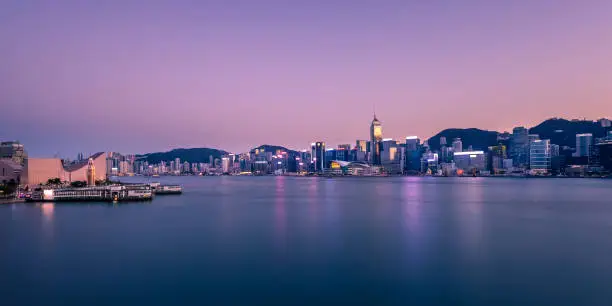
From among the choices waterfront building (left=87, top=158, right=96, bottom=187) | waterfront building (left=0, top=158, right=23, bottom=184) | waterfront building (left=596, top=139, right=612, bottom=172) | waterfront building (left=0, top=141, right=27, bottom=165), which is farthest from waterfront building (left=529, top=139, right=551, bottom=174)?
waterfront building (left=0, top=141, right=27, bottom=165)

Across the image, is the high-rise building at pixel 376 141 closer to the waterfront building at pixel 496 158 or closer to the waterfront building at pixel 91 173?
the waterfront building at pixel 496 158

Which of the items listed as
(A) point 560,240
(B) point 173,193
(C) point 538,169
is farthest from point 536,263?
(C) point 538,169

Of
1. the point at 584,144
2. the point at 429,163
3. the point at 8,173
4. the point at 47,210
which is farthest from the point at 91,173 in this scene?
the point at 584,144

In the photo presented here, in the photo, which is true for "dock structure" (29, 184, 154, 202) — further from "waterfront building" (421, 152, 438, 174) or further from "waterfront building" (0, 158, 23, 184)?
"waterfront building" (421, 152, 438, 174)

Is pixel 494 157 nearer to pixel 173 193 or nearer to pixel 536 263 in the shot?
pixel 173 193

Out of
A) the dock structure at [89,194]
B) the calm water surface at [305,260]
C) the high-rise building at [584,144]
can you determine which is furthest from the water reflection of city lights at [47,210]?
the high-rise building at [584,144]

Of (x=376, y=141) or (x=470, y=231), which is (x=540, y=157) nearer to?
(x=376, y=141)
